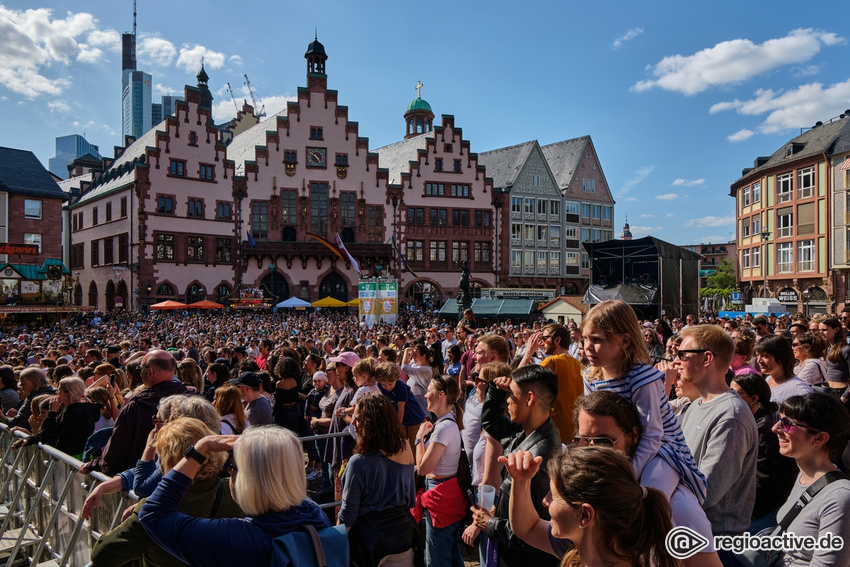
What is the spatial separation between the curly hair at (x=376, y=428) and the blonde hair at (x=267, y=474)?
126 cm

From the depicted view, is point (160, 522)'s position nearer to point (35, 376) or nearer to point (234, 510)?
point (234, 510)

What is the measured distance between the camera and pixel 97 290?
4375 centimetres

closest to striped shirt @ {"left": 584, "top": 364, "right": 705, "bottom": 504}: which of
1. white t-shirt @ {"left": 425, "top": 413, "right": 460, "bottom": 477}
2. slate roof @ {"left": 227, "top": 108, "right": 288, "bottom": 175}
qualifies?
white t-shirt @ {"left": 425, "top": 413, "right": 460, "bottom": 477}

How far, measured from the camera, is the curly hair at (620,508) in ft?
6.72

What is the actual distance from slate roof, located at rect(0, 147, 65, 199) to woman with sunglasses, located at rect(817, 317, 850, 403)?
48.6 metres

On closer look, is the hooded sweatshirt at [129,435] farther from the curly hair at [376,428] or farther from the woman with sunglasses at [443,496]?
the woman with sunglasses at [443,496]

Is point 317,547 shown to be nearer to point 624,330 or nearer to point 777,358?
point 624,330

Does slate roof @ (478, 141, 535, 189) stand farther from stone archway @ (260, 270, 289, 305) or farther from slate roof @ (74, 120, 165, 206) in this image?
slate roof @ (74, 120, 165, 206)

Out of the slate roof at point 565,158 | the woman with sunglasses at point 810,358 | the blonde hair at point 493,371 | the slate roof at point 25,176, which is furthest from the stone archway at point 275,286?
the blonde hair at point 493,371

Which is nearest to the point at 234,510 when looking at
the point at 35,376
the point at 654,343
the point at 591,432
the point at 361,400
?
the point at 361,400

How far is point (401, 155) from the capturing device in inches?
1993

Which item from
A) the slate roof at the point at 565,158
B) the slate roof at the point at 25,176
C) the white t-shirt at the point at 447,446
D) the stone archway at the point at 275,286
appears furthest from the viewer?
the slate roof at the point at 565,158

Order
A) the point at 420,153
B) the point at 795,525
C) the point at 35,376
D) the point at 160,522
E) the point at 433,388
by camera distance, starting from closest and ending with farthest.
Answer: the point at 160,522 → the point at 795,525 → the point at 433,388 → the point at 35,376 → the point at 420,153

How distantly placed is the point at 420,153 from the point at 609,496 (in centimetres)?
4571
